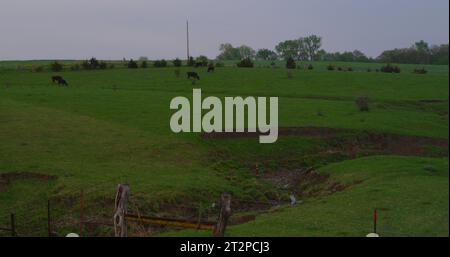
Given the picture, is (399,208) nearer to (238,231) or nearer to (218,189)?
(238,231)

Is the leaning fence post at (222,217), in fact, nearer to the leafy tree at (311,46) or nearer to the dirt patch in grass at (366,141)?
the dirt patch in grass at (366,141)

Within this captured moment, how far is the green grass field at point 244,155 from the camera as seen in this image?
1602 cm

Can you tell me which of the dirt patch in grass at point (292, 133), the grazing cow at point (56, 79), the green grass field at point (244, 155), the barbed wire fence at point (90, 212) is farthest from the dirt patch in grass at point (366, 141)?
the grazing cow at point (56, 79)

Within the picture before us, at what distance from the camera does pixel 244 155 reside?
2564 cm

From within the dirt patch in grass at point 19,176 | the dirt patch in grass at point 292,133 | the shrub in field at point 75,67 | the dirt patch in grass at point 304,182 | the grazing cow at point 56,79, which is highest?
the shrub in field at point 75,67

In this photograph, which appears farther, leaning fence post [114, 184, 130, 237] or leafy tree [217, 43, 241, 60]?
leafy tree [217, 43, 241, 60]

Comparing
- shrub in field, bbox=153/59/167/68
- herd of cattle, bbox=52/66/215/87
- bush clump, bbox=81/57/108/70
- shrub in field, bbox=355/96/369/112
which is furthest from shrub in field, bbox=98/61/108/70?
shrub in field, bbox=355/96/369/112

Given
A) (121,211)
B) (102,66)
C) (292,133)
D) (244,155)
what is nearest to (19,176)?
(244,155)

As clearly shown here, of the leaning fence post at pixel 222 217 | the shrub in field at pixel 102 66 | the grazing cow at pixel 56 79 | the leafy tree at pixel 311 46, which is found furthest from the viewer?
the leafy tree at pixel 311 46

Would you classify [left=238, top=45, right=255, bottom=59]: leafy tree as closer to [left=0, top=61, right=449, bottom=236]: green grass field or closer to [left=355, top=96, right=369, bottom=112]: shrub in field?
[left=0, top=61, right=449, bottom=236]: green grass field

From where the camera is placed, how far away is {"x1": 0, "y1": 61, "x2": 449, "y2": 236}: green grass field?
A: 1602 centimetres

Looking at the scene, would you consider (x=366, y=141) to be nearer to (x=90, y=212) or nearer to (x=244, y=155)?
(x=244, y=155)

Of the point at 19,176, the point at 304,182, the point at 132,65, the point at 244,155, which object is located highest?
the point at 132,65
